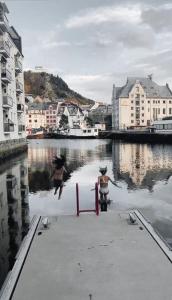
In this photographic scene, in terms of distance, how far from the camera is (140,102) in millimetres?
139125

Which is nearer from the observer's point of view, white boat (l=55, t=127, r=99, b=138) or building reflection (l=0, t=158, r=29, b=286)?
building reflection (l=0, t=158, r=29, b=286)

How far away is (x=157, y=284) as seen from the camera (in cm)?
609

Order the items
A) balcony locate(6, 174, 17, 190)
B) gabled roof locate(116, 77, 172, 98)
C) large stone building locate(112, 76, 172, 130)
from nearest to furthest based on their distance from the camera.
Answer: balcony locate(6, 174, 17, 190)
large stone building locate(112, 76, 172, 130)
gabled roof locate(116, 77, 172, 98)

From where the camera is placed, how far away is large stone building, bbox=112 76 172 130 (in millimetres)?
138250

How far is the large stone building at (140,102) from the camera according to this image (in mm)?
138250

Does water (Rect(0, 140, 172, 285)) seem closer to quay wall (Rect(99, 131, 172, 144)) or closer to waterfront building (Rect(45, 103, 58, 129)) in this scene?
quay wall (Rect(99, 131, 172, 144))

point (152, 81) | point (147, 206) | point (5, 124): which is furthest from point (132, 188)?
point (152, 81)

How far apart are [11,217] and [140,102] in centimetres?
13036

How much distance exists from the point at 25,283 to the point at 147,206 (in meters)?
11.0

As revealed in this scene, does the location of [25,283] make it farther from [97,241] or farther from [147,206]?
[147,206]

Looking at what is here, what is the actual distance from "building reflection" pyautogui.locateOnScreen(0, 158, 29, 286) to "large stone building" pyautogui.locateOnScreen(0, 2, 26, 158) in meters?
19.0

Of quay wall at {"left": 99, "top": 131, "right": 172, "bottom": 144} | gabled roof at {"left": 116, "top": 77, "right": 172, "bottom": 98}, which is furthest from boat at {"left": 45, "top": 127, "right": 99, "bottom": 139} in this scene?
gabled roof at {"left": 116, "top": 77, "right": 172, "bottom": 98}

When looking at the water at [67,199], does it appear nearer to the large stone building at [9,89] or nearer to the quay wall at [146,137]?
the large stone building at [9,89]

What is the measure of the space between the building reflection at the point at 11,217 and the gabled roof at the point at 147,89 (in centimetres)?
11935
